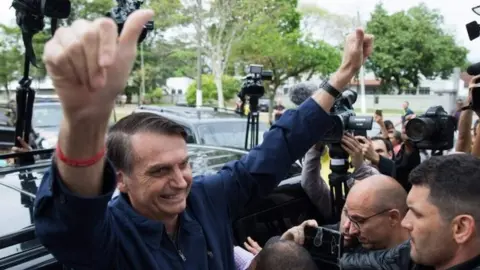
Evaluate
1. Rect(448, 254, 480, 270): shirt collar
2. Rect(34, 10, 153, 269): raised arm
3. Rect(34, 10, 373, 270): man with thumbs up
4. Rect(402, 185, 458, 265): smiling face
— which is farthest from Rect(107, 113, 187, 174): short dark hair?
Rect(448, 254, 480, 270): shirt collar

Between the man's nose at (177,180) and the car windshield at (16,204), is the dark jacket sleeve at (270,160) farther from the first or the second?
the car windshield at (16,204)

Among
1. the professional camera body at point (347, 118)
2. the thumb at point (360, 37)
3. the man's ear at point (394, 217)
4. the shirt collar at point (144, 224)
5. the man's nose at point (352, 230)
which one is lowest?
the man's nose at point (352, 230)

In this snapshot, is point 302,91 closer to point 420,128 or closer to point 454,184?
point 420,128

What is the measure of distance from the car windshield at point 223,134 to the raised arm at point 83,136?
207 inches

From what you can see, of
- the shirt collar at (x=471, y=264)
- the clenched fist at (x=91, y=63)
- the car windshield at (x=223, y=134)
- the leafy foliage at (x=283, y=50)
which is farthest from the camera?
the leafy foliage at (x=283, y=50)

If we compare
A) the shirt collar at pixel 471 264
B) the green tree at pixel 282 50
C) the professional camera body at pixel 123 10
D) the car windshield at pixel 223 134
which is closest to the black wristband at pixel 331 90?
the shirt collar at pixel 471 264

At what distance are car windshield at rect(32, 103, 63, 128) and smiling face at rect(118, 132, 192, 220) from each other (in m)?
7.75

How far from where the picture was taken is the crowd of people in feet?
2.99

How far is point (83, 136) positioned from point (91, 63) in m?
0.17

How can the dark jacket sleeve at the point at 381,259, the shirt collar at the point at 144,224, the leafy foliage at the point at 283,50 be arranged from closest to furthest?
the shirt collar at the point at 144,224, the dark jacket sleeve at the point at 381,259, the leafy foliage at the point at 283,50

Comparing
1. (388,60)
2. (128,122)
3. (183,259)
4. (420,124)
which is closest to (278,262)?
(183,259)

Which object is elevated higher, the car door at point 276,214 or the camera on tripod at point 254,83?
the camera on tripod at point 254,83

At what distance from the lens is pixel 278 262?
1770 mm

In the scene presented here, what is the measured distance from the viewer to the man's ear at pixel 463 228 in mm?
1528
